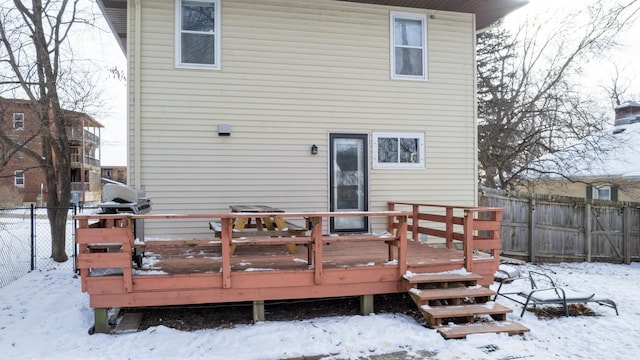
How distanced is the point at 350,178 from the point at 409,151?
1293 mm

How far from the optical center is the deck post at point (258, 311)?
473cm

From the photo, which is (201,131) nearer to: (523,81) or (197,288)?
(197,288)

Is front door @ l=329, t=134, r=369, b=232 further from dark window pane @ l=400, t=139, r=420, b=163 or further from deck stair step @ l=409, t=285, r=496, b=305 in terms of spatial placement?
deck stair step @ l=409, t=285, r=496, b=305

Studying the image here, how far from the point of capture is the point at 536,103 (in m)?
13.6

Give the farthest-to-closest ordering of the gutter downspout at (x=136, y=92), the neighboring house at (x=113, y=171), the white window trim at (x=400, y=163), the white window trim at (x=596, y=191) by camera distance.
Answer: the neighboring house at (x=113, y=171) → the white window trim at (x=596, y=191) → the white window trim at (x=400, y=163) → the gutter downspout at (x=136, y=92)

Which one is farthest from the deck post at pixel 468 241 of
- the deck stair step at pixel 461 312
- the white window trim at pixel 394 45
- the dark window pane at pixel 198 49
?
the dark window pane at pixel 198 49

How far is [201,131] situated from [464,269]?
4.69 m

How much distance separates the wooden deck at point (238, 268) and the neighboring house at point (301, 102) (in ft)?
6.39

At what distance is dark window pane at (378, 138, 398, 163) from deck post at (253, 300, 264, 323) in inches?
152

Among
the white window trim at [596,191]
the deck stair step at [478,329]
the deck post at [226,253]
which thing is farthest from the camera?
the white window trim at [596,191]

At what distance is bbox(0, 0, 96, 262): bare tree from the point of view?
25.2ft

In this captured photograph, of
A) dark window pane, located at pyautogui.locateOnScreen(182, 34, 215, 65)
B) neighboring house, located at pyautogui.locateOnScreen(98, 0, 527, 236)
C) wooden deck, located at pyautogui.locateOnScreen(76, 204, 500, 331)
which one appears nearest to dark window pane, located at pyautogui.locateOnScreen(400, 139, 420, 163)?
neighboring house, located at pyautogui.locateOnScreen(98, 0, 527, 236)

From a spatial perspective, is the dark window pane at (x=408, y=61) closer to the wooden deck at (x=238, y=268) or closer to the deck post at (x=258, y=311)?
the wooden deck at (x=238, y=268)

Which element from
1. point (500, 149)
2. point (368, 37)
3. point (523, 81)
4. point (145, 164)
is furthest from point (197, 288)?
point (523, 81)
